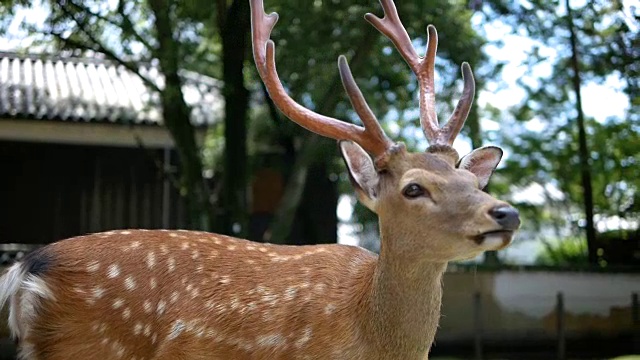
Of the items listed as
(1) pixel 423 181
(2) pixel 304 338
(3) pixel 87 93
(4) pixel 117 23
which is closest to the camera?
(1) pixel 423 181

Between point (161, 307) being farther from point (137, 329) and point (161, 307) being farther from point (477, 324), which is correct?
point (477, 324)

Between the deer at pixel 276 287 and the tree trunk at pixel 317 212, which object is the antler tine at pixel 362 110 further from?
the tree trunk at pixel 317 212

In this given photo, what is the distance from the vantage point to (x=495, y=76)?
10062mm

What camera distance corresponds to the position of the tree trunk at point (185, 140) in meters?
8.02

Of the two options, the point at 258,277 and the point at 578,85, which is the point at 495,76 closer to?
the point at 578,85

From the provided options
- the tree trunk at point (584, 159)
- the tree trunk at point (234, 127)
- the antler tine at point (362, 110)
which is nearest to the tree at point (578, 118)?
the tree trunk at point (584, 159)

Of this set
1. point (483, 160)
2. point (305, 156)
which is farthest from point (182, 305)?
point (305, 156)

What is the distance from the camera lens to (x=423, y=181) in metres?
3.14

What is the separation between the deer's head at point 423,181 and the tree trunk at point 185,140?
4.38 metres

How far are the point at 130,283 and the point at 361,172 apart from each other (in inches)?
40.8

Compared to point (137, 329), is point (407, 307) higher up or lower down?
higher up

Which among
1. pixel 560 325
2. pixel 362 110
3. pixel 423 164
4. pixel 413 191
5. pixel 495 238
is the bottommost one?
pixel 560 325

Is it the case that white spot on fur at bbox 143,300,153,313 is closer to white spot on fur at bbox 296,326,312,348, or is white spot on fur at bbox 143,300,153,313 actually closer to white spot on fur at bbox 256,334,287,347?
white spot on fur at bbox 256,334,287,347

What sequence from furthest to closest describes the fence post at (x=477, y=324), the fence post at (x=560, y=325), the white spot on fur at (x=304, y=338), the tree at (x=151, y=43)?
the fence post at (x=560, y=325) → the fence post at (x=477, y=324) → the tree at (x=151, y=43) → the white spot on fur at (x=304, y=338)
